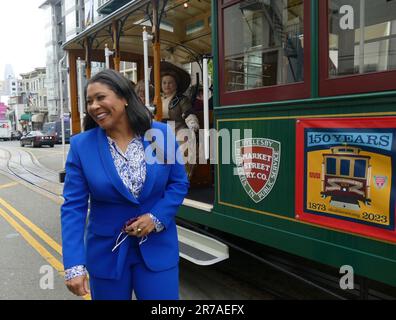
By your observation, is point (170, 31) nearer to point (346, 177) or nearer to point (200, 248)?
point (200, 248)

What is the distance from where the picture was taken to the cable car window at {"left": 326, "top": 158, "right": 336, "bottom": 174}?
2.69 metres

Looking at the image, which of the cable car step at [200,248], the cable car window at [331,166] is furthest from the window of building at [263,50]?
the cable car step at [200,248]

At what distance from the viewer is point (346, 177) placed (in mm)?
2627

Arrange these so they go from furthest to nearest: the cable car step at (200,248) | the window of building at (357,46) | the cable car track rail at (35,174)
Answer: the cable car track rail at (35,174) → the cable car step at (200,248) → the window of building at (357,46)

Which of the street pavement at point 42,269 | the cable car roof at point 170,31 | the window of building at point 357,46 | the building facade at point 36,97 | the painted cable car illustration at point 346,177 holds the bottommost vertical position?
the street pavement at point 42,269

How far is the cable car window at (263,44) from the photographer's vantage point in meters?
3.08

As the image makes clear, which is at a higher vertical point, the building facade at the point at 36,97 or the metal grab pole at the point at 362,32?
the building facade at the point at 36,97

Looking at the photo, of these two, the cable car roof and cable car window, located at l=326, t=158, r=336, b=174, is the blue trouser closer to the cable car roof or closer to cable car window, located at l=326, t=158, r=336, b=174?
cable car window, located at l=326, t=158, r=336, b=174

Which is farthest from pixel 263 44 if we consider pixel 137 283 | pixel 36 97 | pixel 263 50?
pixel 36 97

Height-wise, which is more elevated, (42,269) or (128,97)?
(128,97)

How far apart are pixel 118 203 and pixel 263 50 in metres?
1.83

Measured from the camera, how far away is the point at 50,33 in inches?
2494

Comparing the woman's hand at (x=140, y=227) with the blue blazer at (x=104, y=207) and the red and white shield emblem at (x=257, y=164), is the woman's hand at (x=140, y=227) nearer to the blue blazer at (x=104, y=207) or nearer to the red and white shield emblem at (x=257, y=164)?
the blue blazer at (x=104, y=207)
